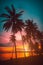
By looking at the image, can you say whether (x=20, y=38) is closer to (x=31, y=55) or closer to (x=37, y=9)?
(x=31, y=55)

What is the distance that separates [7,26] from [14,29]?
0.15 metres

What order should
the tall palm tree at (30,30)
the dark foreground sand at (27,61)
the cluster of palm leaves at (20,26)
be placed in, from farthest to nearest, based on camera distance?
1. the tall palm tree at (30,30)
2. the cluster of palm leaves at (20,26)
3. the dark foreground sand at (27,61)

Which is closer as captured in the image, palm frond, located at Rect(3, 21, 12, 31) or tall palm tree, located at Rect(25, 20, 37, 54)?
palm frond, located at Rect(3, 21, 12, 31)

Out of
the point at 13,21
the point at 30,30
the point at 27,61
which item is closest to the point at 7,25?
the point at 13,21

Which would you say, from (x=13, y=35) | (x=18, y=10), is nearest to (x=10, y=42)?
(x=13, y=35)

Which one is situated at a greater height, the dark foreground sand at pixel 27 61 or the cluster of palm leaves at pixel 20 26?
the cluster of palm leaves at pixel 20 26

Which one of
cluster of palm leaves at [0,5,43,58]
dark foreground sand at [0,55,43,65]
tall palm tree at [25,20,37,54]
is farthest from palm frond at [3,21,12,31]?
dark foreground sand at [0,55,43,65]

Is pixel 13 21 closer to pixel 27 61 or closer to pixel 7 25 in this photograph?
pixel 7 25

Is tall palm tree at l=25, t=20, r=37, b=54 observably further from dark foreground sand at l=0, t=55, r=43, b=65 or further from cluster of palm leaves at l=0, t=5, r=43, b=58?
dark foreground sand at l=0, t=55, r=43, b=65

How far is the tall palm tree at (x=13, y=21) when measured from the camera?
102 inches

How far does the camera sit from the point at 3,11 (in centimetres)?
255

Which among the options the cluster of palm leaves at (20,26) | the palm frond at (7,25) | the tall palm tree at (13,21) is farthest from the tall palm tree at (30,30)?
the palm frond at (7,25)

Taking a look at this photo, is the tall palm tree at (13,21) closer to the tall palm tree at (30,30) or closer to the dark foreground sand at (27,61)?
the tall palm tree at (30,30)

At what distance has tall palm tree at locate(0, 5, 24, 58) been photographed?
8.46ft
